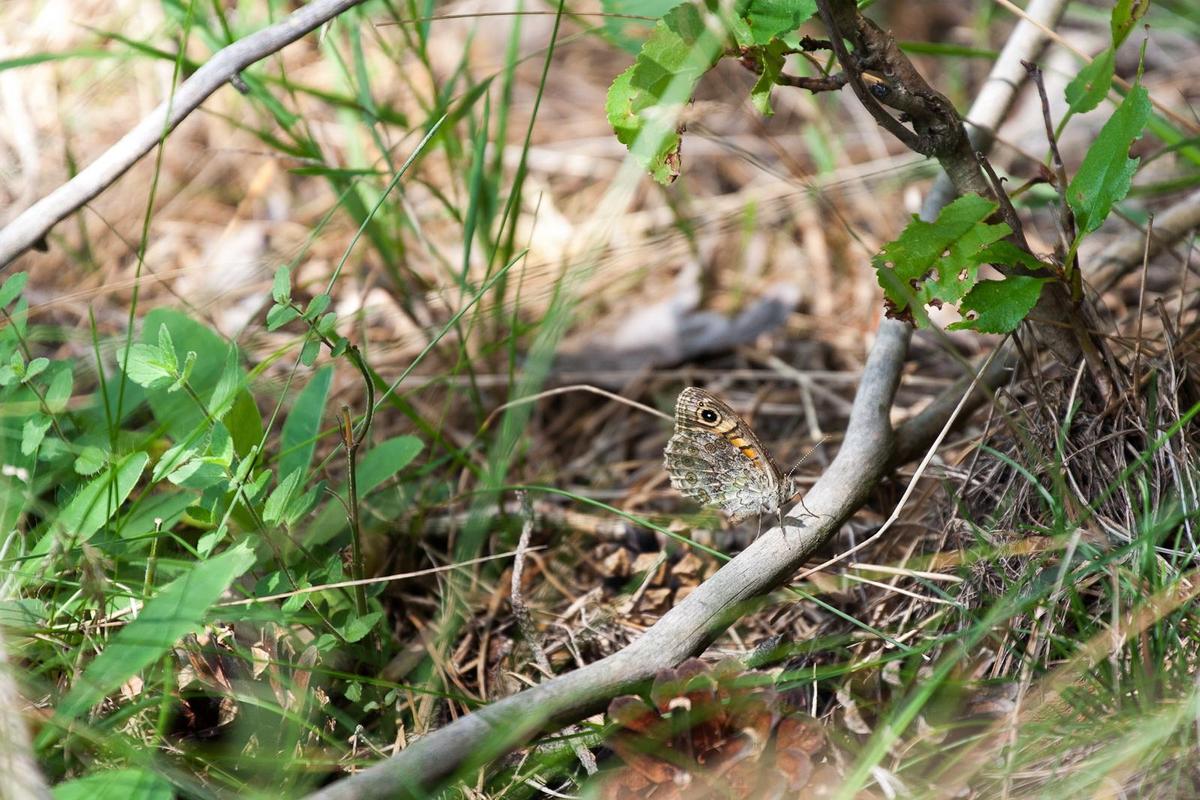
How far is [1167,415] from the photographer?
209 centimetres

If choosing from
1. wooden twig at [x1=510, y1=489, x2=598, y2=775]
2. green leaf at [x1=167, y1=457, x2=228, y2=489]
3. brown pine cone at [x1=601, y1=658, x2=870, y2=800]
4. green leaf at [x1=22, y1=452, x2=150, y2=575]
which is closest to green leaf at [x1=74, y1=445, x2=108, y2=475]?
green leaf at [x1=22, y1=452, x2=150, y2=575]

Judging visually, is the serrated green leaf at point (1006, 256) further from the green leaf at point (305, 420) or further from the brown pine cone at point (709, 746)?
the green leaf at point (305, 420)

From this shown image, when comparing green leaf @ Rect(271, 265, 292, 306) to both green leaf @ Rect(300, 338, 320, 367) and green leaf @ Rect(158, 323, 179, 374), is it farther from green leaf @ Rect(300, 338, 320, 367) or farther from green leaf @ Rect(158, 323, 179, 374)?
green leaf @ Rect(158, 323, 179, 374)

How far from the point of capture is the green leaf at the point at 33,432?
6.67 ft

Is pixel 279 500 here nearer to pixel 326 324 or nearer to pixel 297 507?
pixel 297 507

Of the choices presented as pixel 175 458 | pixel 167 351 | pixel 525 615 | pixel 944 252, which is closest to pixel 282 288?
pixel 167 351

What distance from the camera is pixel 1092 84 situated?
6.42ft

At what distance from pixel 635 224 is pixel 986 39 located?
6.28ft

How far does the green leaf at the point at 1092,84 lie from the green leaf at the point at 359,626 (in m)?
1.78

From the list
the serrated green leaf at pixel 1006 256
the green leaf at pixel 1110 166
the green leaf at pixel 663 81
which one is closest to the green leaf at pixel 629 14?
the green leaf at pixel 663 81

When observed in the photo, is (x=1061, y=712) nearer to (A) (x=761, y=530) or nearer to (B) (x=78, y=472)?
(A) (x=761, y=530)

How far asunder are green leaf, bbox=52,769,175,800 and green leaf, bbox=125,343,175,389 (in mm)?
710

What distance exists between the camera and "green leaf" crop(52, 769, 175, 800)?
63.4 inches

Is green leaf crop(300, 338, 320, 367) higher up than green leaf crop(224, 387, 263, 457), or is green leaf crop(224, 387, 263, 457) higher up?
green leaf crop(300, 338, 320, 367)
